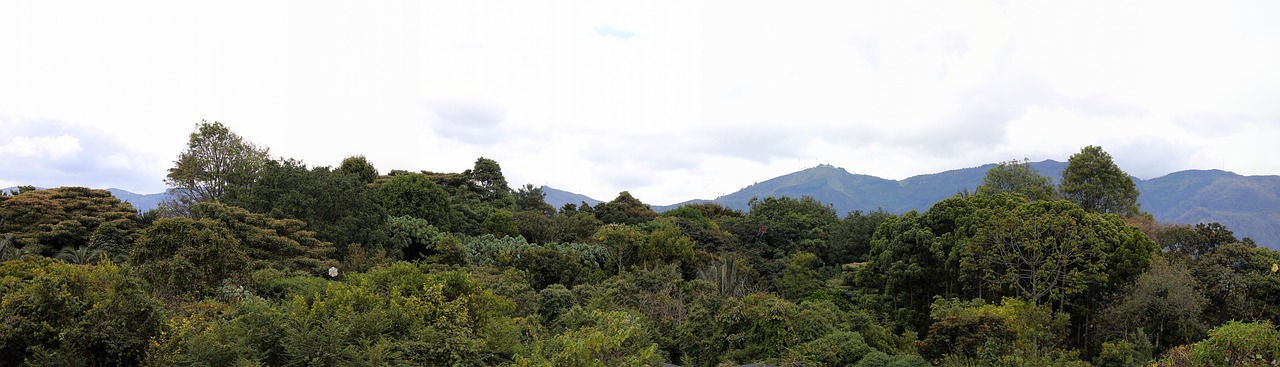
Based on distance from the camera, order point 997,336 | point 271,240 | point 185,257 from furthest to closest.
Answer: point 271,240 < point 997,336 < point 185,257

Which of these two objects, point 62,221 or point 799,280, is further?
point 799,280

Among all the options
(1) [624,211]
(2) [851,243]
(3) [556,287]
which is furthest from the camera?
(1) [624,211]

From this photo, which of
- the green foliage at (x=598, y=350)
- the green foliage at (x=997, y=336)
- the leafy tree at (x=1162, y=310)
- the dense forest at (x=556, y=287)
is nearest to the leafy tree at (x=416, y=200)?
the dense forest at (x=556, y=287)

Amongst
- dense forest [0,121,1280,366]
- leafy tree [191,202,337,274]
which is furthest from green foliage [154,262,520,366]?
leafy tree [191,202,337,274]

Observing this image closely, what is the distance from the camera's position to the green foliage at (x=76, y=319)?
24.3 feet

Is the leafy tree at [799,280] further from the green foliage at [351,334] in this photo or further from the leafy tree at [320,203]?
the green foliage at [351,334]

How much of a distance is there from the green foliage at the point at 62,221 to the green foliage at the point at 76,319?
35.5 feet

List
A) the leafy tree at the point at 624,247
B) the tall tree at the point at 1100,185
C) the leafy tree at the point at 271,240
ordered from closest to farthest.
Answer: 1. the leafy tree at the point at 271,240
2. the leafy tree at the point at 624,247
3. the tall tree at the point at 1100,185

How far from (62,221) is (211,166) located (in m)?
7.71

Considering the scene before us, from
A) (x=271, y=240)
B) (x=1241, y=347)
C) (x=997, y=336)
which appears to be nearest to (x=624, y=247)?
(x=271, y=240)

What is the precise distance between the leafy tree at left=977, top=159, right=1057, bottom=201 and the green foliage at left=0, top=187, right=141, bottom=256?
105 ft

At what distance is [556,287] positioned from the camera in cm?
1602

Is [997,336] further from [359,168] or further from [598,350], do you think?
[359,168]

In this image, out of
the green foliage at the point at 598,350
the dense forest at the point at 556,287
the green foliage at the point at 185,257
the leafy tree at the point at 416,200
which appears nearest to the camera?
the green foliage at the point at 598,350
